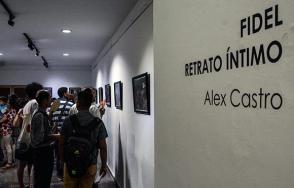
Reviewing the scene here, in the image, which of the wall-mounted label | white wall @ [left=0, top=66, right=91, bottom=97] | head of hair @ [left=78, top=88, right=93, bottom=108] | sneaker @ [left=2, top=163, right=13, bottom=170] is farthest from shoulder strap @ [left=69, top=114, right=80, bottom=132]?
white wall @ [left=0, top=66, right=91, bottom=97]

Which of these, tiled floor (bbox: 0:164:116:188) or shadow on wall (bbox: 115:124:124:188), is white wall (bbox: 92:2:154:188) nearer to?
shadow on wall (bbox: 115:124:124:188)

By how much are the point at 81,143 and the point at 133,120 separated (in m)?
1.20

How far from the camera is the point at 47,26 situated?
218 inches

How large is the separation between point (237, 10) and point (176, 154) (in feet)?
2.11

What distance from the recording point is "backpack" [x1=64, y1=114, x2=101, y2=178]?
3244 mm

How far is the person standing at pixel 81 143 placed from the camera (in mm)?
3258

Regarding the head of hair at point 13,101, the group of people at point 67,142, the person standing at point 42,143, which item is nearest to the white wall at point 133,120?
the group of people at point 67,142

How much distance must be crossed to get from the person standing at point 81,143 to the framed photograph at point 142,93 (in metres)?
0.52

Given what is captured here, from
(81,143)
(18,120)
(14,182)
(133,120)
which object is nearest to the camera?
(81,143)

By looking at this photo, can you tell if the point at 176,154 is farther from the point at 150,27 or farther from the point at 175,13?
the point at 150,27

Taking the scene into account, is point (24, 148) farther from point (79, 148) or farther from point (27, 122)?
point (79, 148)

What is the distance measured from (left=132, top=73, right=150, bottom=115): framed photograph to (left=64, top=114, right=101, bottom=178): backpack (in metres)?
0.59

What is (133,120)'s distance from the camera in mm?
4324

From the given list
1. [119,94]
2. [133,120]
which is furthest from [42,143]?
[119,94]
